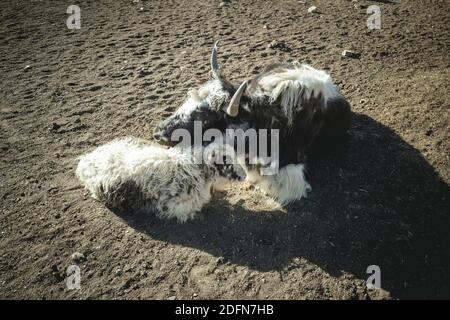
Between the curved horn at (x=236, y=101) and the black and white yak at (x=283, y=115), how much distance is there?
0.4 inches

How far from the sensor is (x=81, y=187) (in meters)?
4.26

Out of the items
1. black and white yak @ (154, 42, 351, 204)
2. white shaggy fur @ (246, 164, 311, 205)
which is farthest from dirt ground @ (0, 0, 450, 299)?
black and white yak @ (154, 42, 351, 204)

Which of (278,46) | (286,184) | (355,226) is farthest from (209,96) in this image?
(278,46)

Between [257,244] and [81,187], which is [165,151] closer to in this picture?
[81,187]

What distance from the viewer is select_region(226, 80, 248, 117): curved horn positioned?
3689 mm

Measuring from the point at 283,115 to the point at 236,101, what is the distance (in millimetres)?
574

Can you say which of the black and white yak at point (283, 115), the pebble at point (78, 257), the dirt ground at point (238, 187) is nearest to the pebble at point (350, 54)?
the dirt ground at point (238, 187)

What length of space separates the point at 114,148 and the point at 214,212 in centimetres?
151

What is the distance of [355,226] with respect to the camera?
3564 mm

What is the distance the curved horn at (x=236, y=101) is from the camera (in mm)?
3689

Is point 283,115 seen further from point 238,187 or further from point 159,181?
point 159,181

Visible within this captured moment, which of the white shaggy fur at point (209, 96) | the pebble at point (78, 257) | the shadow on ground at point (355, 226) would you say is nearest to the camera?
the shadow on ground at point (355, 226)

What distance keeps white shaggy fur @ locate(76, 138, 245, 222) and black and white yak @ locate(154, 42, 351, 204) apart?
32 centimetres

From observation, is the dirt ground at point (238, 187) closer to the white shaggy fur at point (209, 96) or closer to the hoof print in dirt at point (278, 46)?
the hoof print in dirt at point (278, 46)
